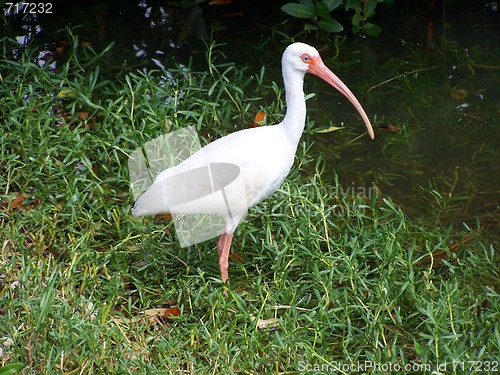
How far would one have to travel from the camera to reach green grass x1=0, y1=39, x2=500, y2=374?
11.3 ft

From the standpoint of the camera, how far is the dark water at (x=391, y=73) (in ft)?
16.5

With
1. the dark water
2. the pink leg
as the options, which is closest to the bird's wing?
the pink leg

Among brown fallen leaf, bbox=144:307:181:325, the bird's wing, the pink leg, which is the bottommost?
brown fallen leaf, bbox=144:307:181:325

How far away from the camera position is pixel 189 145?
4.83 m

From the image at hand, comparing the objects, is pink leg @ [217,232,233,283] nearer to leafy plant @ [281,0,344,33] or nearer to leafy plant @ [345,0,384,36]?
leafy plant @ [281,0,344,33]

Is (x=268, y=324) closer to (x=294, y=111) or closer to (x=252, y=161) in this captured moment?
(x=252, y=161)

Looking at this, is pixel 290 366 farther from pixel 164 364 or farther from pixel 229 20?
pixel 229 20

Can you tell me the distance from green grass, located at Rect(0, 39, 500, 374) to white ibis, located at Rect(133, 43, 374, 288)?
0.85 ft

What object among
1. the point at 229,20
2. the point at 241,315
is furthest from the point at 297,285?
the point at 229,20

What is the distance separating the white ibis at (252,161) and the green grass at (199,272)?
0.26m

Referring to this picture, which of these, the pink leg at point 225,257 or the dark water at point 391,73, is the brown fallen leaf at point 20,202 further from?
the dark water at point 391,73

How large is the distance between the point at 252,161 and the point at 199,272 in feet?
1.95

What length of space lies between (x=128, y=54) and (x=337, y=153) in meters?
2.03

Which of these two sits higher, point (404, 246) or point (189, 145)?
point (189, 145)
